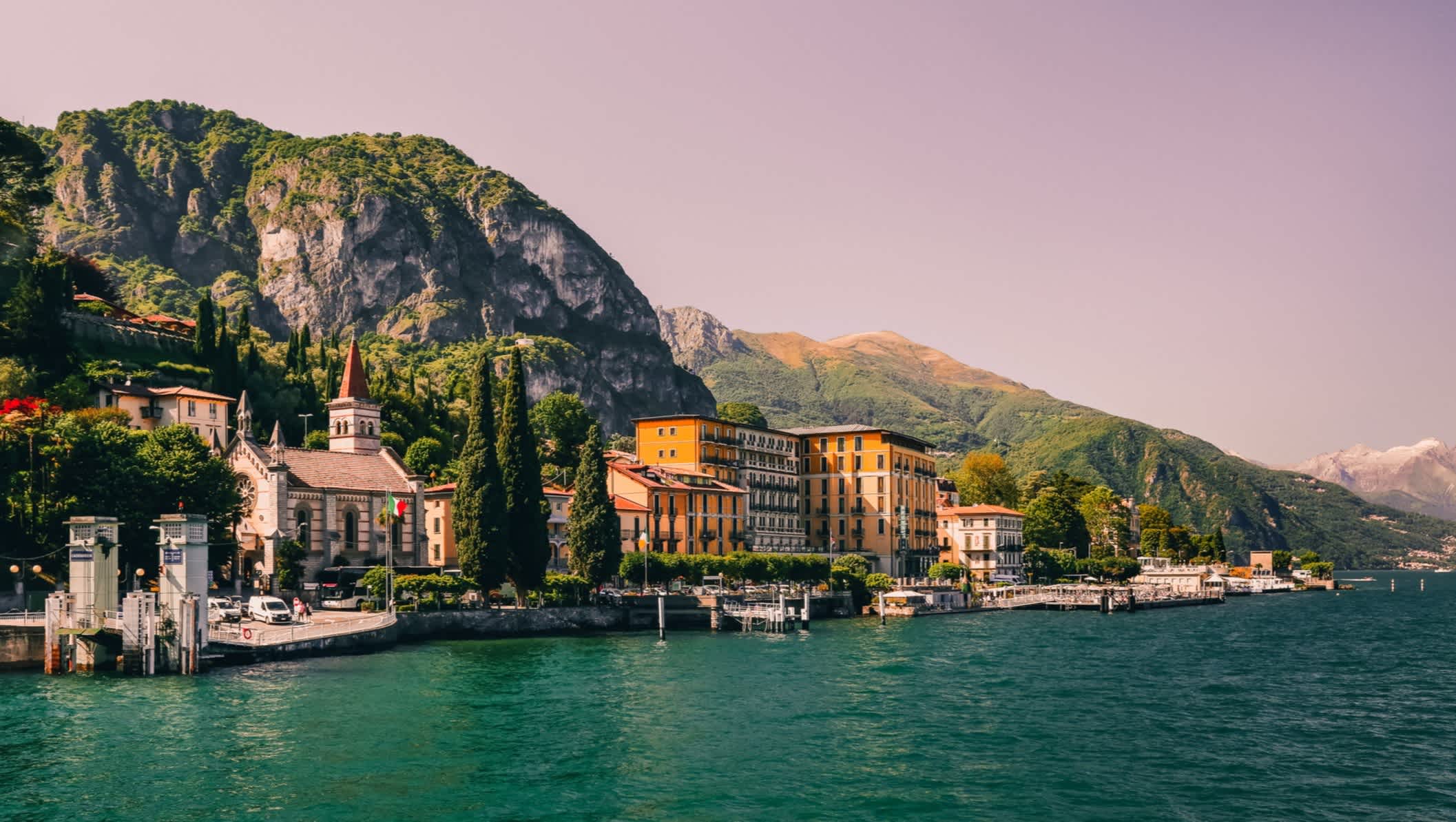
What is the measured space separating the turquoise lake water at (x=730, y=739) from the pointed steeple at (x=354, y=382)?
52.5 metres

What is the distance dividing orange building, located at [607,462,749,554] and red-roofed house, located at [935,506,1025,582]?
150 ft

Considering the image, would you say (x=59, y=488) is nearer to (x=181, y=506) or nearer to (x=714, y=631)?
(x=181, y=506)

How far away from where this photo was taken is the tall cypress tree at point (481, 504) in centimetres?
9750

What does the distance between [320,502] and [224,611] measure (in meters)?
26.5

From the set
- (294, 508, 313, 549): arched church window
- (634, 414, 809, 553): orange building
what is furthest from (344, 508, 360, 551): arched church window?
(634, 414, 809, 553): orange building

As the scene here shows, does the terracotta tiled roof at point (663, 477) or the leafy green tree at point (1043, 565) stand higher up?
→ the terracotta tiled roof at point (663, 477)

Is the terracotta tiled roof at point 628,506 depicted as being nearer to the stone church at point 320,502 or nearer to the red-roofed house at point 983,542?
the stone church at point 320,502

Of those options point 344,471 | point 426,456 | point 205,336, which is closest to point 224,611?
point 344,471

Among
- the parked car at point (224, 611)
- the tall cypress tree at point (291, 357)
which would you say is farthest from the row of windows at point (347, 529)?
the tall cypress tree at point (291, 357)

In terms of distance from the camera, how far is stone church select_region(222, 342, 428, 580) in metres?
102

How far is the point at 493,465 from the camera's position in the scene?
326 ft

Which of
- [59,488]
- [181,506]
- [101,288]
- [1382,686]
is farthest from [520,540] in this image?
[101,288]

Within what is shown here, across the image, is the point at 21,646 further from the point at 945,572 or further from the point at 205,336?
the point at 945,572

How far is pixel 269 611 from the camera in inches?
3243
